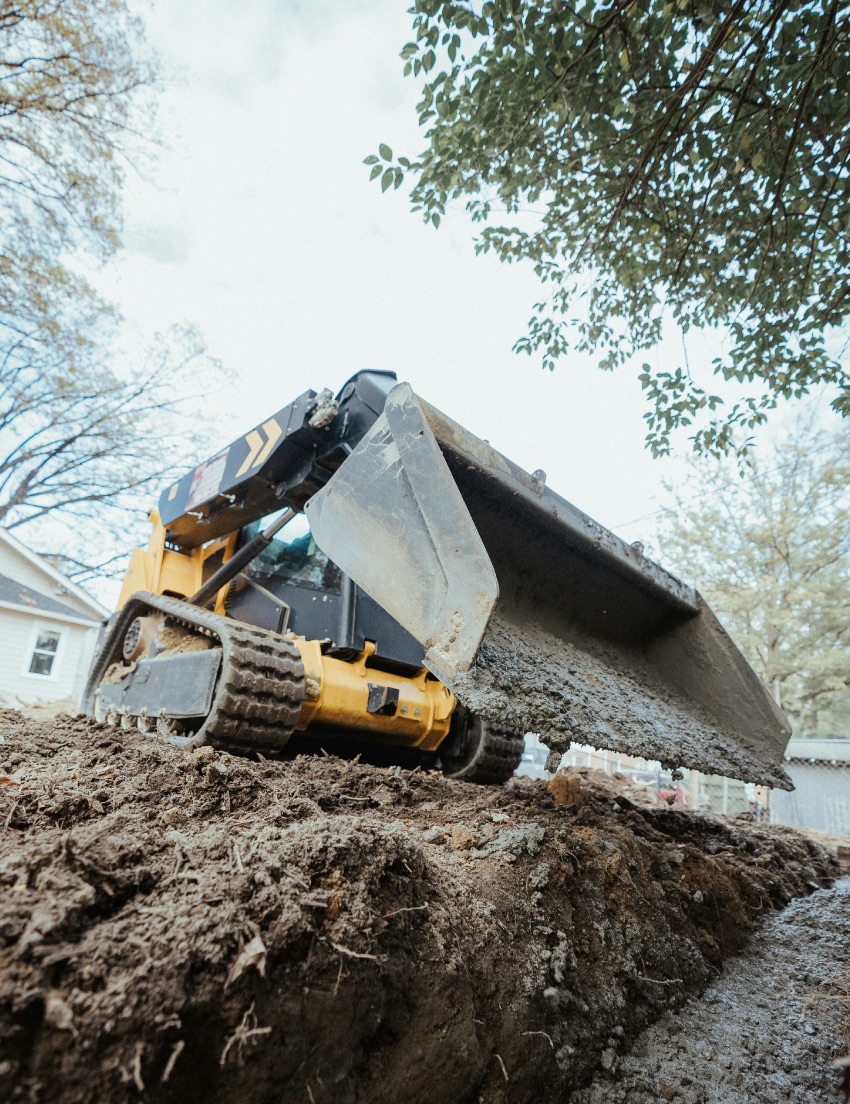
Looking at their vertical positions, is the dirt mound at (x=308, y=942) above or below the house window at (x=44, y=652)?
below

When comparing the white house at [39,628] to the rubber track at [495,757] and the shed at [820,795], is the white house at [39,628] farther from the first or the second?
the shed at [820,795]

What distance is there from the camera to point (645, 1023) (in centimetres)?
179

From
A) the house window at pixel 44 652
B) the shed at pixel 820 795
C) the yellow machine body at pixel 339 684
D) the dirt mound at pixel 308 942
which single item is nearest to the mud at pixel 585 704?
the dirt mound at pixel 308 942

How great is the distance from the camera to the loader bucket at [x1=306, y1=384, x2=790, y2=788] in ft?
6.75

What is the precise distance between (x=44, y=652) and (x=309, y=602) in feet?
43.7

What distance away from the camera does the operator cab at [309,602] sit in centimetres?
362

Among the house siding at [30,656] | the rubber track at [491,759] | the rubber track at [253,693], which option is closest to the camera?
the rubber track at [253,693]

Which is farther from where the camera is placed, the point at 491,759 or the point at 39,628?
the point at 39,628

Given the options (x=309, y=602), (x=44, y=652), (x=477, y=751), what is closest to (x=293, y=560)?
(x=309, y=602)

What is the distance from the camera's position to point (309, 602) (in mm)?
4184

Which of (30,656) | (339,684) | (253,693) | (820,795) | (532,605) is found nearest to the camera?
(253,693)

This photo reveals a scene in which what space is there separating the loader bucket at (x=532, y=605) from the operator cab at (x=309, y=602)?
0.96 m

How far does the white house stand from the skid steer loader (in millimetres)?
11462

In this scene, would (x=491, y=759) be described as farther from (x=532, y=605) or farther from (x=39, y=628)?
(x=39, y=628)
